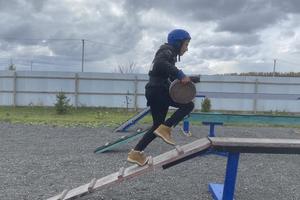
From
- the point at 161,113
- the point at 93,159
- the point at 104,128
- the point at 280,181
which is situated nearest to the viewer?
the point at 161,113

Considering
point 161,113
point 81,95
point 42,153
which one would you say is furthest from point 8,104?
point 161,113

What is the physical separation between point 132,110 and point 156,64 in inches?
731

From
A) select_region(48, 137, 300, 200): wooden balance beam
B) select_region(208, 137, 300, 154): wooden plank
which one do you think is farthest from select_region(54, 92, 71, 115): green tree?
select_region(208, 137, 300, 154): wooden plank

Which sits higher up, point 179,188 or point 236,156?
point 236,156

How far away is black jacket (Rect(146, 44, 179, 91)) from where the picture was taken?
5.19 metres

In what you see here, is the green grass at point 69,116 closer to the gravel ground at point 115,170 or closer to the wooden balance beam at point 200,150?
the gravel ground at point 115,170

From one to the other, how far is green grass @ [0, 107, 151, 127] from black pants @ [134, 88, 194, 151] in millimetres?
10732

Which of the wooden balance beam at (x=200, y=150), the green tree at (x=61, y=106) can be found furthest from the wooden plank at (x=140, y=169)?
the green tree at (x=61, y=106)

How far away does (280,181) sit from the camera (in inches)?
300

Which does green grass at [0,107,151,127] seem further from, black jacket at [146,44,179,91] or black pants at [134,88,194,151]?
black jacket at [146,44,179,91]

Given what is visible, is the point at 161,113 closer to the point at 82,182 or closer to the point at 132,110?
the point at 82,182

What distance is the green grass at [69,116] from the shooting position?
17125 millimetres

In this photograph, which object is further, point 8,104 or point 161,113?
point 8,104

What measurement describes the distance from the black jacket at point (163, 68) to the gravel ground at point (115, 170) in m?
1.73
